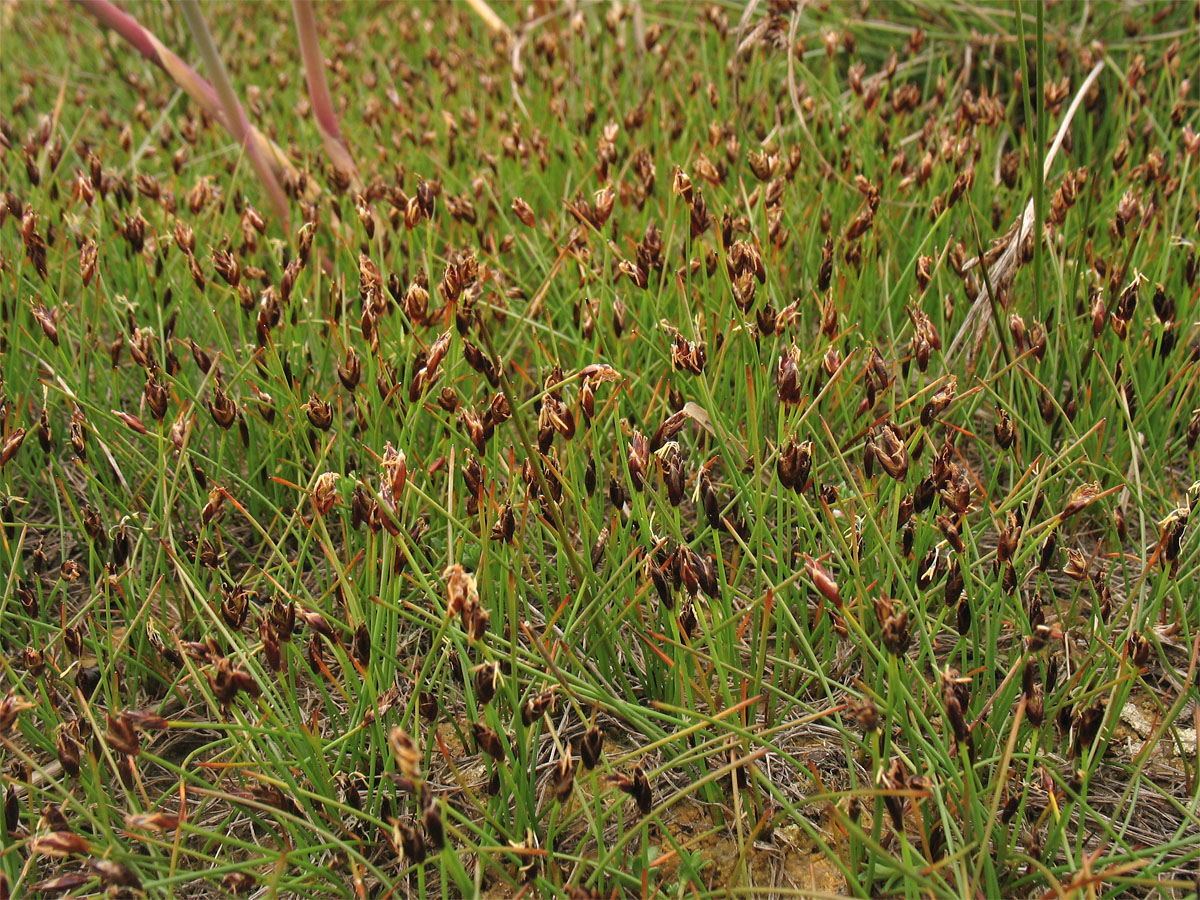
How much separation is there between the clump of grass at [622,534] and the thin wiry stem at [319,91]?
0.05 feet

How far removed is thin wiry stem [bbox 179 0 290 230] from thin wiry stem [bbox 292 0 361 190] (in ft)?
0.55

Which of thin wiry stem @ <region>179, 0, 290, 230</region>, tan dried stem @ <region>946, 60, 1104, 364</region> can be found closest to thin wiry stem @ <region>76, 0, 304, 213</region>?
thin wiry stem @ <region>179, 0, 290, 230</region>

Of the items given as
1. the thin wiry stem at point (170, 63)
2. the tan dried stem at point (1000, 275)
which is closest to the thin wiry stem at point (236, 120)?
the thin wiry stem at point (170, 63)

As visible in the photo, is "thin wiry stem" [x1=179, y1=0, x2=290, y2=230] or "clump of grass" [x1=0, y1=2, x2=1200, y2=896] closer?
"clump of grass" [x1=0, y1=2, x2=1200, y2=896]

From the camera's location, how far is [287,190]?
2.48 meters

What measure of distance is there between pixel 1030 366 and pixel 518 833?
127cm

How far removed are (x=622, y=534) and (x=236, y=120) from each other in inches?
69.5

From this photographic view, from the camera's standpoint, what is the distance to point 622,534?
151cm

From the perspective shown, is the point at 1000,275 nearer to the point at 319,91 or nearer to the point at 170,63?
the point at 319,91

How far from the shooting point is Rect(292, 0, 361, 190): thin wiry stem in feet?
8.64

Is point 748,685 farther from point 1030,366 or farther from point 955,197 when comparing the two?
point 955,197

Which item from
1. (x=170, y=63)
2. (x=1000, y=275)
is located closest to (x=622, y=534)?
(x=1000, y=275)

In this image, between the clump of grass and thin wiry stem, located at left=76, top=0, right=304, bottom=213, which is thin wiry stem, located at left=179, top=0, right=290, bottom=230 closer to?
thin wiry stem, located at left=76, top=0, right=304, bottom=213

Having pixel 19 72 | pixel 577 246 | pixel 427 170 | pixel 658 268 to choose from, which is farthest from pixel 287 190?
pixel 19 72
